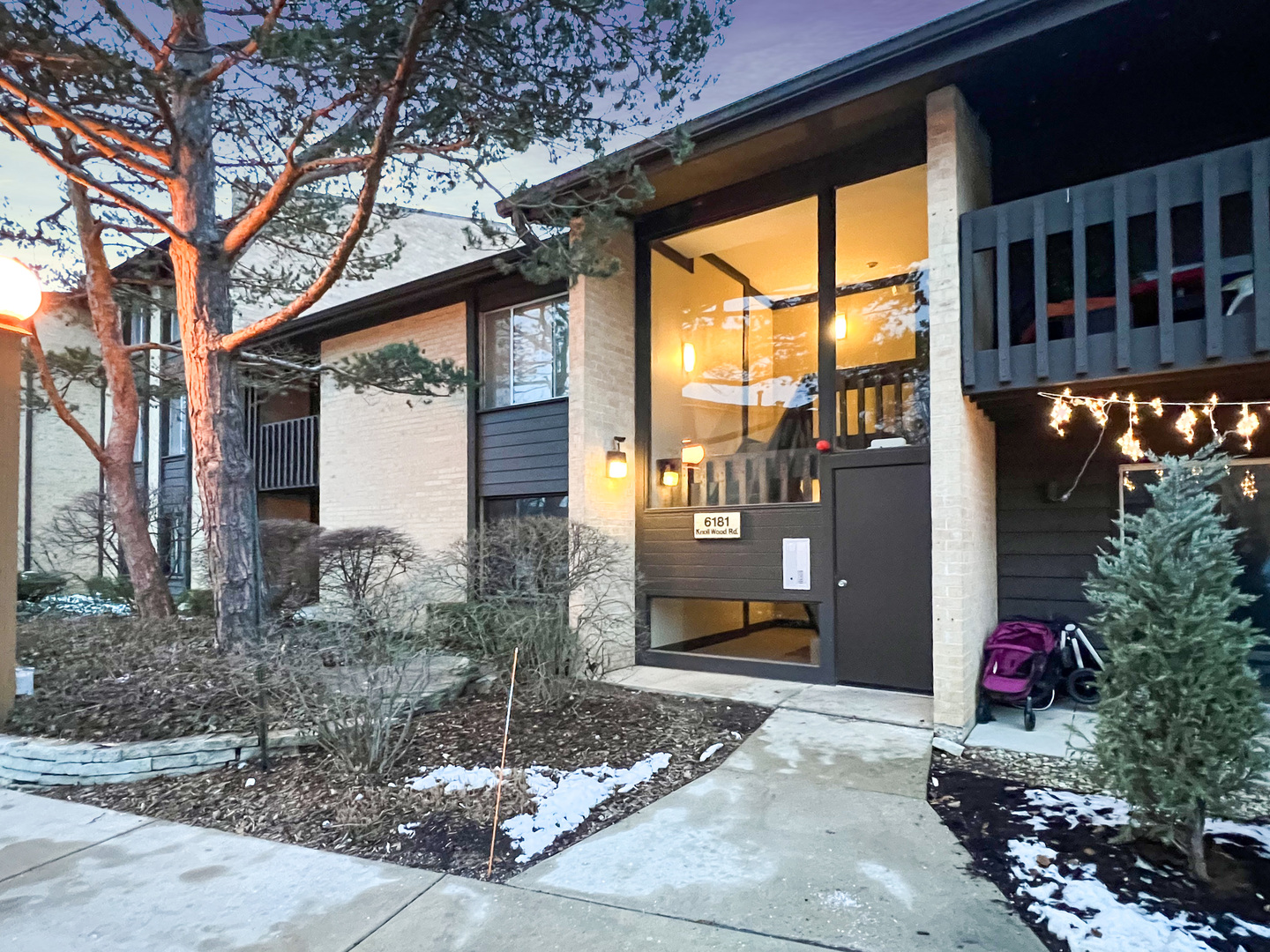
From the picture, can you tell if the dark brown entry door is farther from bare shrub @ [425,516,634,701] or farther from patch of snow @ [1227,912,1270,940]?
patch of snow @ [1227,912,1270,940]

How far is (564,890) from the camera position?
3.24 meters

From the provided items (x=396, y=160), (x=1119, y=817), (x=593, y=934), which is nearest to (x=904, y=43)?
(x=396, y=160)

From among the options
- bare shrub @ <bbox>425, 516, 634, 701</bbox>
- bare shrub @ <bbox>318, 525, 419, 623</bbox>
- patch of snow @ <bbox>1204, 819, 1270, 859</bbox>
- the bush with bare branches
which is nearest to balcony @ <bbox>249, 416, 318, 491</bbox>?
bare shrub @ <bbox>318, 525, 419, 623</bbox>

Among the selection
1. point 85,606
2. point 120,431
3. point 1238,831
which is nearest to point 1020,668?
point 1238,831

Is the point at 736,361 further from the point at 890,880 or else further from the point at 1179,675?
the point at 890,880

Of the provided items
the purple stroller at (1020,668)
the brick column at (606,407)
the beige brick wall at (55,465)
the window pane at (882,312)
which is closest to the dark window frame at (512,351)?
A: the brick column at (606,407)

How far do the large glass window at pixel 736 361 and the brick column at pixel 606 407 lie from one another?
31 centimetres

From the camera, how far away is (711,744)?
5383 mm

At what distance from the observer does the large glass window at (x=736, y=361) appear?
25.8ft

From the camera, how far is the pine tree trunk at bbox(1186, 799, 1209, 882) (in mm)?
3170

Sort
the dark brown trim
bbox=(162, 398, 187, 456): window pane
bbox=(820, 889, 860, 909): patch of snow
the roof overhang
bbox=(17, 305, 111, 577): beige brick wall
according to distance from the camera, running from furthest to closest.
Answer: bbox=(17, 305, 111, 577): beige brick wall → bbox=(162, 398, 187, 456): window pane → the dark brown trim → the roof overhang → bbox=(820, 889, 860, 909): patch of snow

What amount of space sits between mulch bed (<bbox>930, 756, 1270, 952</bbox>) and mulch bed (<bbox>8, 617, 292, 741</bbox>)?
13.6 feet

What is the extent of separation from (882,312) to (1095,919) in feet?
17.9

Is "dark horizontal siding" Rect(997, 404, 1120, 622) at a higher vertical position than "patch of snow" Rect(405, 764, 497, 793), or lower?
higher
